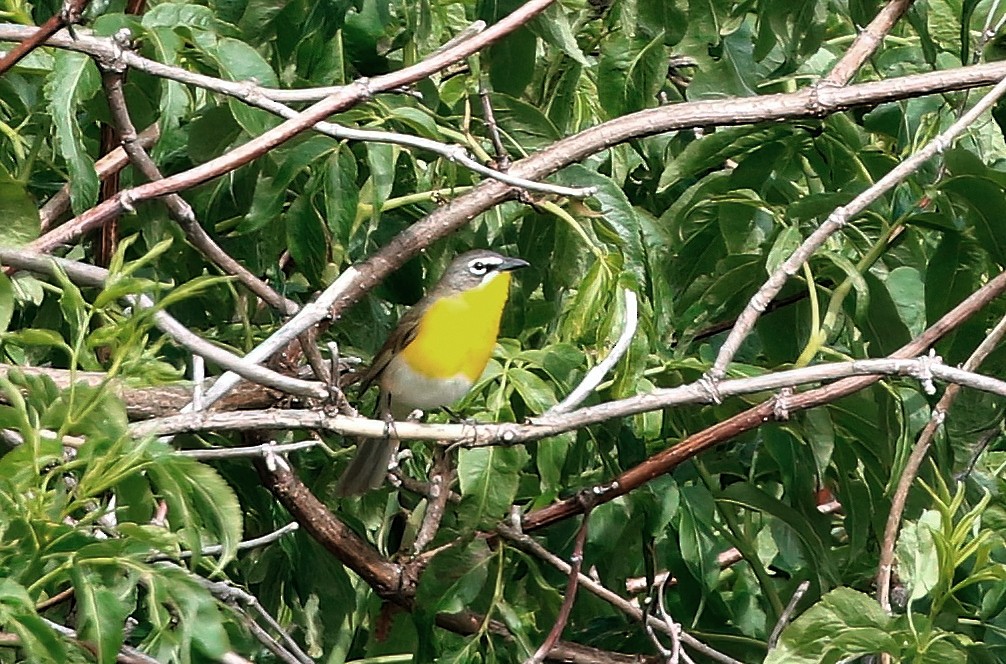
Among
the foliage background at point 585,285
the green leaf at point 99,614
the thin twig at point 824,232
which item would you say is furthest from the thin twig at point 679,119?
the green leaf at point 99,614

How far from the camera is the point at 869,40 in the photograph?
10.6 feet

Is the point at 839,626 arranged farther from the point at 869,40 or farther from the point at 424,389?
the point at 424,389

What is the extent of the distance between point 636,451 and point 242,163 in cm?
118

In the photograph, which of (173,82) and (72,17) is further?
(173,82)

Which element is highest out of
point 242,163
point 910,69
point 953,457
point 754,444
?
point 242,163

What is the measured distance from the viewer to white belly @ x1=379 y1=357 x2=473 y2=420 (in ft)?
13.6

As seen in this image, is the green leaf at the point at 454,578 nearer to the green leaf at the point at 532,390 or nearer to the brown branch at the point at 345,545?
the brown branch at the point at 345,545

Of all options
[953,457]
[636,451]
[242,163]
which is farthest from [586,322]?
[953,457]

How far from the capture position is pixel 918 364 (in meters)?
2.37

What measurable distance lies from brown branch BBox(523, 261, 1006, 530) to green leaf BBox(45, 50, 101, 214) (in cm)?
111

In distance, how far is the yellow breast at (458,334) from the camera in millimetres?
4133

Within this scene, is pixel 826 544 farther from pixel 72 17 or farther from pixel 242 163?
pixel 72 17

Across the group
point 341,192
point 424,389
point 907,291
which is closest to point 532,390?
point 341,192

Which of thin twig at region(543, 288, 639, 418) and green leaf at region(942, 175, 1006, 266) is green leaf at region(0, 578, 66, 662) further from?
green leaf at region(942, 175, 1006, 266)
